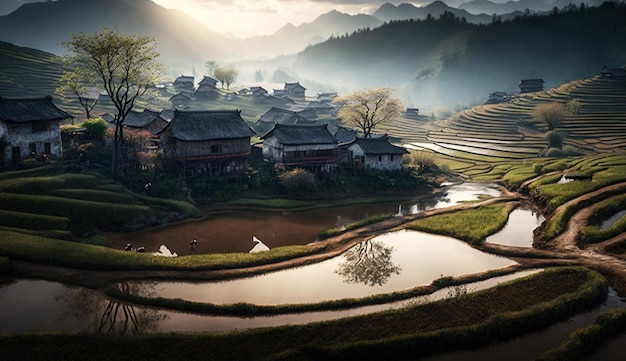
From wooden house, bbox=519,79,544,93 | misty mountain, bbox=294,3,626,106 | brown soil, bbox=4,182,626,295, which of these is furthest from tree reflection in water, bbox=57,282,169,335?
misty mountain, bbox=294,3,626,106

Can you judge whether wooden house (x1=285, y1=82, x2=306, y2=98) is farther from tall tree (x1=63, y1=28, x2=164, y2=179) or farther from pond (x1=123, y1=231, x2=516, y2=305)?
pond (x1=123, y1=231, x2=516, y2=305)

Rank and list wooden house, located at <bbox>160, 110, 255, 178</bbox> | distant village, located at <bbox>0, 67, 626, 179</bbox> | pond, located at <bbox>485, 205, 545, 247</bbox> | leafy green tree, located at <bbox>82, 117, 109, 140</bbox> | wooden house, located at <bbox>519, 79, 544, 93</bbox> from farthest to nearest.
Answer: wooden house, located at <bbox>519, 79, 544, 93</bbox> < leafy green tree, located at <bbox>82, 117, 109, 140</bbox> < wooden house, located at <bbox>160, 110, 255, 178</bbox> < distant village, located at <bbox>0, 67, 626, 179</bbox> < pond, located at <bbox>485, 205, 545, 247</bbox>

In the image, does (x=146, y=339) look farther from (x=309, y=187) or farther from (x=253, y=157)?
(x=253, y=157)

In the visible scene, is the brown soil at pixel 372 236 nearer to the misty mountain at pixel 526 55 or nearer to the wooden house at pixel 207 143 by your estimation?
the wooden house at pixel 207 143

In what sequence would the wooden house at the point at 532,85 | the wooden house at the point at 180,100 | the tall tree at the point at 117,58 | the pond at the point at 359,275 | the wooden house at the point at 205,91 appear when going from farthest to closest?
1. the wooden house at the point at 532,85
2. the wooden house at the point at 205,91
3. the wooden house at the point at 180,100
4. the tall tree at the point at 117,58
5. the pond at the point at 359,275

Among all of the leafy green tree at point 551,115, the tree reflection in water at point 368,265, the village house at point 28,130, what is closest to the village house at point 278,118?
the village house at point 28,130

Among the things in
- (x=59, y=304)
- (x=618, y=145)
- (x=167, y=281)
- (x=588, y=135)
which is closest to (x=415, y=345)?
(x=167, y=281)
